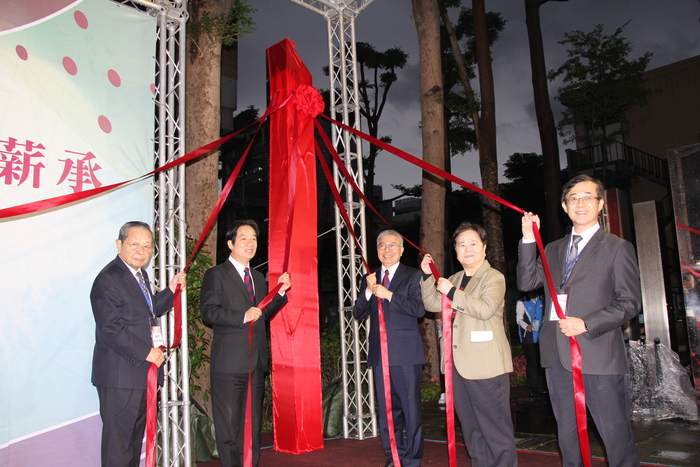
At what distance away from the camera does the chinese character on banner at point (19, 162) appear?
2.98 meters

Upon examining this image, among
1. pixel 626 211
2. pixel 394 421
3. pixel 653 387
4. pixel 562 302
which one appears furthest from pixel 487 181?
pixel 562 302

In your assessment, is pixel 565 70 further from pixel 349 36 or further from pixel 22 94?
pixel 22 94

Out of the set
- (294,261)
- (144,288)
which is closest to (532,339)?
(294,261)

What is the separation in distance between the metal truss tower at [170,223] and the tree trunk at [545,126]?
744 cm

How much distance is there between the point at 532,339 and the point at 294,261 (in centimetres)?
414

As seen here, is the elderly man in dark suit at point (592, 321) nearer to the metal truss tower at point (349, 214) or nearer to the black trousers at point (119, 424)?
the black trousers at point (119, 424)

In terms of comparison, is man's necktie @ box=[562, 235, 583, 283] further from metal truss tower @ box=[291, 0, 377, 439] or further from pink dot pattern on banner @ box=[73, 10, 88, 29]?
pink dot pattern on banner @ box=[73, 10, 88, 29]

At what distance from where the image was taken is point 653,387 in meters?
5.43

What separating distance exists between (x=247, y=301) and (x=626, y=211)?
462 cm

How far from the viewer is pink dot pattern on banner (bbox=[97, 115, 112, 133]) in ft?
11.2

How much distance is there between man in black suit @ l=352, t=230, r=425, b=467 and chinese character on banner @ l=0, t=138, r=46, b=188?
6.87 ft

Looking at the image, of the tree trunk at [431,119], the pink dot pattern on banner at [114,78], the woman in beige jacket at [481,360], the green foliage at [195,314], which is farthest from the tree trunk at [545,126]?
the pink dot pattern on banner at [114,78]

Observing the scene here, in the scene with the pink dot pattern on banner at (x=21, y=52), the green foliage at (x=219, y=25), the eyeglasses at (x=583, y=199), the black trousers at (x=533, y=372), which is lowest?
the black trousers at (x=533, y=372)

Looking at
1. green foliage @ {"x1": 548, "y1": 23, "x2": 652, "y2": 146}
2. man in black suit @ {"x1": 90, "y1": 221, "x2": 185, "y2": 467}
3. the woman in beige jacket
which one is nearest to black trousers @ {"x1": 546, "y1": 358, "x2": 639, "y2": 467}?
the woman in beige jacket
